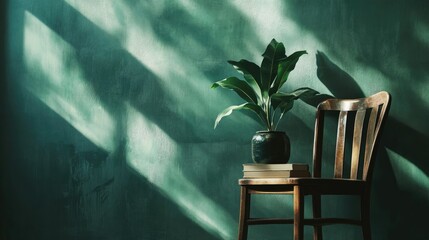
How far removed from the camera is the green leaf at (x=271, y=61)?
3646 mm

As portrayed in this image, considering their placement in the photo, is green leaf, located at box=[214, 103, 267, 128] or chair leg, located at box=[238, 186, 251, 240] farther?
green leaf, located at box=[214, 103, 267, 128]

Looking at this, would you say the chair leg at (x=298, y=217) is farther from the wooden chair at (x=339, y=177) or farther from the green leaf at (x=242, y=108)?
the green leaf at (x=242, y=108)

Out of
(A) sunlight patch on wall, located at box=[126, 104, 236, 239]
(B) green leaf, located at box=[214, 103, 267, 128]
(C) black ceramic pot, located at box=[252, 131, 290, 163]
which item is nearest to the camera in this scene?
(C) black ceramic pot, located at box=[252, 131, 290, 163]

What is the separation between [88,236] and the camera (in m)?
4.30

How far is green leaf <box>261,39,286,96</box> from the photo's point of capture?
365 cm

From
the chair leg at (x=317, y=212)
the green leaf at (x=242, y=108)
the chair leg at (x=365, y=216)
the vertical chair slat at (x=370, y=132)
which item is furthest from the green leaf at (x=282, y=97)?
the chair leg at (x=365, y=216)

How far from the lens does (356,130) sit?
361 centimetres

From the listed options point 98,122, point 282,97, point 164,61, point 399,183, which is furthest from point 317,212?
point 98,122

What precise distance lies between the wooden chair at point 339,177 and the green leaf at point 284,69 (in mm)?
257

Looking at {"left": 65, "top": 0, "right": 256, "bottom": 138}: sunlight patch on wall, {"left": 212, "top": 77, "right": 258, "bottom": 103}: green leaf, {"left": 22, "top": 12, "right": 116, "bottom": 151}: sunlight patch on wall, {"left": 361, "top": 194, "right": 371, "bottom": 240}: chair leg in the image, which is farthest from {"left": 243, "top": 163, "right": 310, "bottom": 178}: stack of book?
{"left": 22, "top": 12, "right": 116, "bottom": 151}: sunlight patch on wall

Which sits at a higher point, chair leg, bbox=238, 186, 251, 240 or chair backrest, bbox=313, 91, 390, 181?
chair backrest, bbox=313, 91, 390, 181

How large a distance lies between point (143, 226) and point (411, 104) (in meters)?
1.78

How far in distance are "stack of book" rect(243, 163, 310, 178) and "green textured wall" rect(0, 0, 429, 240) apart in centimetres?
45

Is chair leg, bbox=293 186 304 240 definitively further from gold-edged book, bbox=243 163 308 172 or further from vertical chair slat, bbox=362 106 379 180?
vertical chair slat, bbox=362 106 379 180
